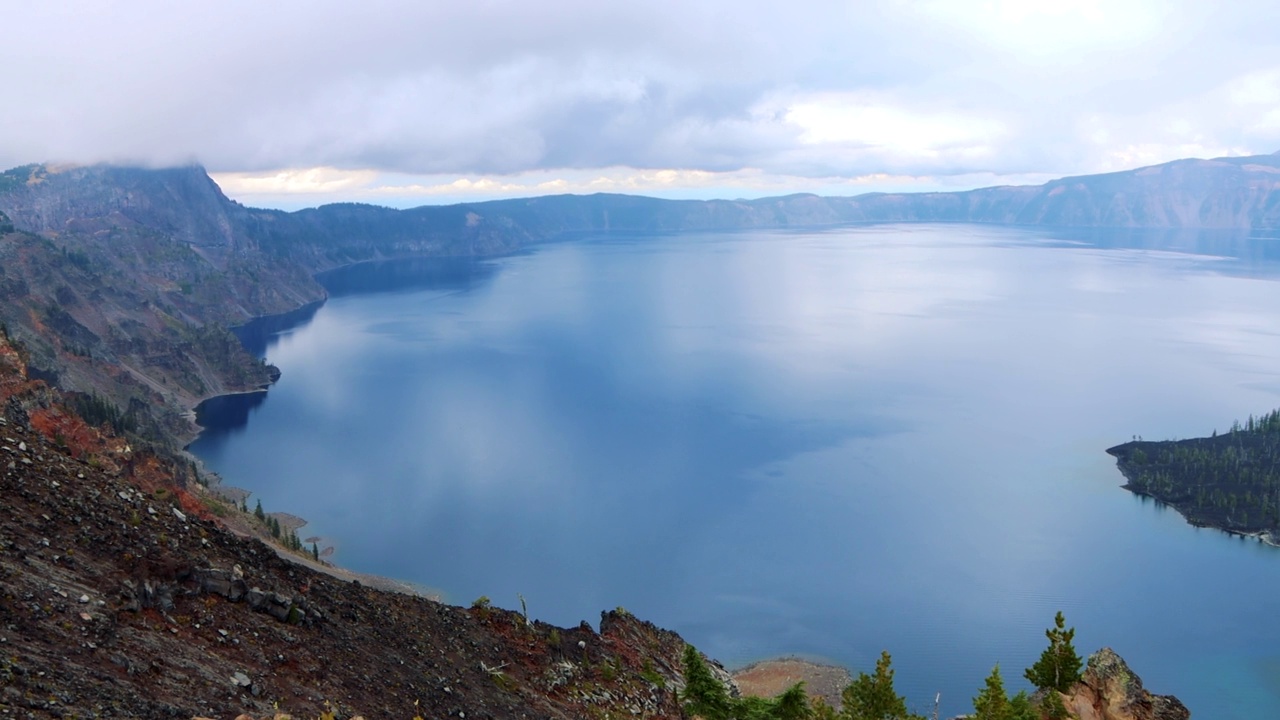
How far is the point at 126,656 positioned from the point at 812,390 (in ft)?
431

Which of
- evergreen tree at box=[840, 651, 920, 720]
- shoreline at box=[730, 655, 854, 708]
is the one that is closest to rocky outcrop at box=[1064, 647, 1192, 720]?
evergreen tree at box=[840, 651, 920, 720]

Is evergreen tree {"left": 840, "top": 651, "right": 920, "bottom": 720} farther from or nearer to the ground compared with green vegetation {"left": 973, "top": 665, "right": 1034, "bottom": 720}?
nearer to the ground

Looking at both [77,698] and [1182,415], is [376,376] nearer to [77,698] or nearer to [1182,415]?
[1182,415]

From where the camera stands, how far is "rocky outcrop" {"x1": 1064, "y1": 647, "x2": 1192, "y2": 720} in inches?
1132

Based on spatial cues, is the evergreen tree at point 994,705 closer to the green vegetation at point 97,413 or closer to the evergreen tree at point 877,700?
the evergreen tree at point 877,700

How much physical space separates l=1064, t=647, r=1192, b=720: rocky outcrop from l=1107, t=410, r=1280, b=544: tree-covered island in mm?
75752

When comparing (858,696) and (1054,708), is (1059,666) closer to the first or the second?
(1054,708)

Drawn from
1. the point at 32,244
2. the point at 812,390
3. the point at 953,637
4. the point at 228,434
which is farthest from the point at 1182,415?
the point at 32,244

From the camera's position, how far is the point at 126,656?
19828mm

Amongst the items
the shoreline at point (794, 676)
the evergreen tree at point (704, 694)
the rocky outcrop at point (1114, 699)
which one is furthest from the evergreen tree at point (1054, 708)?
the shoreline at point (794, 676)

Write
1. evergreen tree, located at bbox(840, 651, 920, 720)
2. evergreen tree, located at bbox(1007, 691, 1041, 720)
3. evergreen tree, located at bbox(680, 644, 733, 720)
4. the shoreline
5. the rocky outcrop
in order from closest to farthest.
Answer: evergreen tree, located at bbox(1007, 691, 1041, 720)
the rocky outcrop
evergreen tree, located at bbox(680, 644, 733, 720)
evergreen tree, located at bbox(840, 651, 920, 720)
the shoreline

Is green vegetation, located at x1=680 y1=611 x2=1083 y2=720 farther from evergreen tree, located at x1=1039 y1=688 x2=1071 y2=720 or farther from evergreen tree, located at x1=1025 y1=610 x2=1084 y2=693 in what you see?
evergreen tree, located at x1=1039 y1=688 x2=1071 y2=720

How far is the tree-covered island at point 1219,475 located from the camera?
92.8 m

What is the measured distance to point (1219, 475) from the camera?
10288 centimetres
